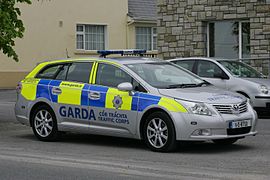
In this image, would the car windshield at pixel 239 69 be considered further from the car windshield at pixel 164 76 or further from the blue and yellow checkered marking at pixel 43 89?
the blue and yellow checkered marking at pixel 43 89

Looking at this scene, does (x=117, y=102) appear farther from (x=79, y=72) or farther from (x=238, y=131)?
(x=238, y=131)

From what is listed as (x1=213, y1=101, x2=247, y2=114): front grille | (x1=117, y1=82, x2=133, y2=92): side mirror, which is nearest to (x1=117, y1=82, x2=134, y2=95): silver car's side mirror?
(x1=117, y1=82, x2=133, y2=92): side mirror

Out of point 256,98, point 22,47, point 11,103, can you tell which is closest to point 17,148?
point 256,98

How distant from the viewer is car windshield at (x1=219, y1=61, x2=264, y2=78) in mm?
16203

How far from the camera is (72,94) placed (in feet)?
37.5

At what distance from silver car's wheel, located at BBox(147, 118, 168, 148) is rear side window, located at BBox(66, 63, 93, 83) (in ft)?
5.55

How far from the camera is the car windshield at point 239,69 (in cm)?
1620

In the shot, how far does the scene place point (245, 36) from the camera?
2158cm

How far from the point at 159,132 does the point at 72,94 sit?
2.01 metres

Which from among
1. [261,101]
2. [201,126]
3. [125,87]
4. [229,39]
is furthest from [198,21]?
[201,126]

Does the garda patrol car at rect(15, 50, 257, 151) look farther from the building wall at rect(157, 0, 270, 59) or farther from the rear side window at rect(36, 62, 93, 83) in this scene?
the building wall at rect(157, 0, 270, 59)

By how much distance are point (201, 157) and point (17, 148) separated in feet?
11.0

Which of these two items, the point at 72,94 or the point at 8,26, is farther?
the point at 8,26

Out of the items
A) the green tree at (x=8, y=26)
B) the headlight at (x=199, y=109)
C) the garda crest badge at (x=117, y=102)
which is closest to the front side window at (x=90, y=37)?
the green tree at (x=8, y=26)
